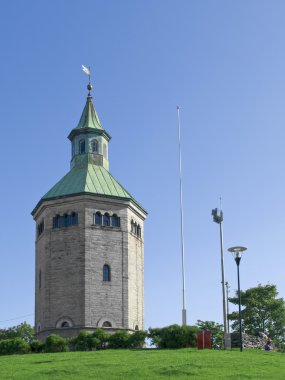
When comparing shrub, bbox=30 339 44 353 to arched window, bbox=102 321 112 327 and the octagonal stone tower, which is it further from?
arched window, bbox=102 321 112 327

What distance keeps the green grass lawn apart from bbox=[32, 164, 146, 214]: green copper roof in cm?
2313

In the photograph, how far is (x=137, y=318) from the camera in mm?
53188

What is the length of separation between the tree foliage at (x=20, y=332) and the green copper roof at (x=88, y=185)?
22.8 metres

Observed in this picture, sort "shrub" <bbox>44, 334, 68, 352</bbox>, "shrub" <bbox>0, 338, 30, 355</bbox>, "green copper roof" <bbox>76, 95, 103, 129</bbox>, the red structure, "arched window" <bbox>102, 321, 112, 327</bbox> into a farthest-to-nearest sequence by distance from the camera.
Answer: "green copper roof" <bbox>76, 95, 103, 129</bbox> → "arched window" <bbox>102, 321, 112, 327</bbox> → "shrub" <bbox>0, 338, 30, 355</bbox> → "shrub" <bbox>44, 334, 68, 352</bbox> → the red structure

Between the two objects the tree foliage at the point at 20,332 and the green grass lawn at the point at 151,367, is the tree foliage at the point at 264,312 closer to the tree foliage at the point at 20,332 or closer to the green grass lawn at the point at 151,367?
the tree foliage at the point at 20,332

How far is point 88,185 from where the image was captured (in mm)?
53656

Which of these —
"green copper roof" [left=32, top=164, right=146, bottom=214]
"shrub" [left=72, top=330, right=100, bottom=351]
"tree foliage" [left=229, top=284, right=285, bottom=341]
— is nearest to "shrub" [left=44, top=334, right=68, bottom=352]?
"shrub" [left=72, top=330, right=100, bottom=351]

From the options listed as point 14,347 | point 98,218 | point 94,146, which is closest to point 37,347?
point 14,347

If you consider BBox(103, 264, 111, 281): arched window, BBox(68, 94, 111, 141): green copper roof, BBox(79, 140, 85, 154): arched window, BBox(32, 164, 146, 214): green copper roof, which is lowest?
BBox(103, 264, 111, 281): arched window

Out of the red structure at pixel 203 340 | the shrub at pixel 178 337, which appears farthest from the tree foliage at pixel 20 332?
the red structure at pixel 203 340

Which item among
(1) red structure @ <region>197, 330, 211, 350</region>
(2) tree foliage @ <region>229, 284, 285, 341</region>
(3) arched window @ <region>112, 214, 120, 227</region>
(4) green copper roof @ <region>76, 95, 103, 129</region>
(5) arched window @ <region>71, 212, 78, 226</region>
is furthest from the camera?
(2) tree foliage @ <region>229, 284, 285, 341</region>

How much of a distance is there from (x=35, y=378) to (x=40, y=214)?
32.3 m

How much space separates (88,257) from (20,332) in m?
27.6

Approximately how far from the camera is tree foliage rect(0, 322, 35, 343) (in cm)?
7438
